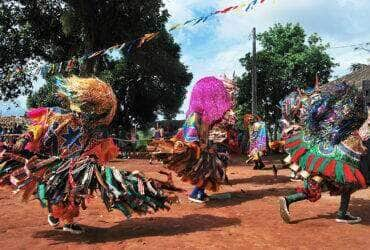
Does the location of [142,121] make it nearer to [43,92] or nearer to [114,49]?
[43,92]

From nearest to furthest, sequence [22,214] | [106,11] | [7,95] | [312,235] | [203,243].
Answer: [203,243], [312,235], [22,214], [106,11], [7,95]

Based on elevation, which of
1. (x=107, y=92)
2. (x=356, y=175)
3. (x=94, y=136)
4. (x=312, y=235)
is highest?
(x=107, y=92)

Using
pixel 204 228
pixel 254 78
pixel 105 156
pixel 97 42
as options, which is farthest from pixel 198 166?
pixel 254 78

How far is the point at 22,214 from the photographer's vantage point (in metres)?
9.54

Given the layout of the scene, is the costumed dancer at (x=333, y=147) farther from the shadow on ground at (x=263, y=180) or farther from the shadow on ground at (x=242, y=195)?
the shadow on ground at (x=263, y=180)

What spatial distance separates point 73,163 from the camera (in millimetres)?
7461

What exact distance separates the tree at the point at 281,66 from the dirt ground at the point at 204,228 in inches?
849

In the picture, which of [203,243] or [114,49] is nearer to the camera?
[203,243]

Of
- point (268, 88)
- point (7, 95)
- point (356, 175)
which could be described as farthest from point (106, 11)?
point (356, 175)

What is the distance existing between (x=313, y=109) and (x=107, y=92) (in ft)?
10.6

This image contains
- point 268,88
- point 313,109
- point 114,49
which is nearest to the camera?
point 313,109

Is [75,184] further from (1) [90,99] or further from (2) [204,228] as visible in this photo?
(2) [204,228]

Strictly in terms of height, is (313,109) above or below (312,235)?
above

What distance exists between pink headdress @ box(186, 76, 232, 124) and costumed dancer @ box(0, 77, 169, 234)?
2.70 meters
